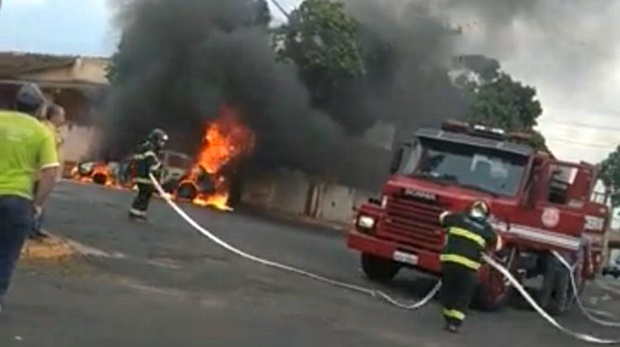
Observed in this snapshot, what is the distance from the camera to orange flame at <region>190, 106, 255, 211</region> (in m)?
37.2

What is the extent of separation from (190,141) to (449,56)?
9.38 metres

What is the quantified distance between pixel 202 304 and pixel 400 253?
186 inches

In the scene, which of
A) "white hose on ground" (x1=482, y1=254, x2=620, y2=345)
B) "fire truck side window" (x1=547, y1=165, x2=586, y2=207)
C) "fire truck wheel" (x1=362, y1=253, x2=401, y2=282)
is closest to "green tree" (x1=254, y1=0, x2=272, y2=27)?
"fire truck wheel" (x1=362, y1=253, x2=401, y2=282)

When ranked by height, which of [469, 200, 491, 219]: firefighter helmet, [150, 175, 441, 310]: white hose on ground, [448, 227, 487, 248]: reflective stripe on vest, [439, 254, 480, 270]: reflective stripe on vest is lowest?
[150, 175, 441, 310]: white hose on ground

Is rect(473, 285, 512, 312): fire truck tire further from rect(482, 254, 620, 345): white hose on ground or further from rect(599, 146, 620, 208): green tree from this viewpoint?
rect(599, 146, 620, 208): green tree

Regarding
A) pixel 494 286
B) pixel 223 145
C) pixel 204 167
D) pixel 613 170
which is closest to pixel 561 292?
pixel 494 286

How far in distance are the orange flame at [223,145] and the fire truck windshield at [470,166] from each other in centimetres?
2069

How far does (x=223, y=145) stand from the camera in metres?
38.1

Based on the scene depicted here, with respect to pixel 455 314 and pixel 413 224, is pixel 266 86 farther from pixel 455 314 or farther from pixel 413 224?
pixel 455 314

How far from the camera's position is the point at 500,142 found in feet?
52.9

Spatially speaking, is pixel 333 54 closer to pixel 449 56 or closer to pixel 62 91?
pixel 449 56

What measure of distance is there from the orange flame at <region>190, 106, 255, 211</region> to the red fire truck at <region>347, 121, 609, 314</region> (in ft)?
67.7

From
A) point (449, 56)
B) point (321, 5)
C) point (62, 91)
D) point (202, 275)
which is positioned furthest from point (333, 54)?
point (202, 275)

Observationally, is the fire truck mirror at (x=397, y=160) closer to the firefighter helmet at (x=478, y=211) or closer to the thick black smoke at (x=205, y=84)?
the firefighter helmet at (x=478, y=211)
